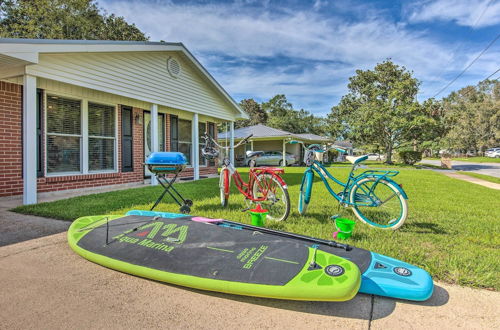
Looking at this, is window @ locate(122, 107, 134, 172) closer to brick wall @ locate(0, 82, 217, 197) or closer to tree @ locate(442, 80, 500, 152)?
brick wall @ locate(0, 82, 217, 197)

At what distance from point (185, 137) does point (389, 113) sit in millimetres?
17973

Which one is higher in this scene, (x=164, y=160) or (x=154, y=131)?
(x=154, y=131)

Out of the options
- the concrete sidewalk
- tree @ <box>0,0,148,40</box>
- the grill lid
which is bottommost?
the concrete sidewalk

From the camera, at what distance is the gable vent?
805cm

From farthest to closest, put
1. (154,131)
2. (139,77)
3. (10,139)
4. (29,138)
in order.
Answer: (154,131), (139,77), (10,139), (29,138)

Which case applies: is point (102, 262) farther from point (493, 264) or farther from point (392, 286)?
point (493, 264)

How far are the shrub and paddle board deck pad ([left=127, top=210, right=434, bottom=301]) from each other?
77.8 feet

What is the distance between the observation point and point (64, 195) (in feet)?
19.2

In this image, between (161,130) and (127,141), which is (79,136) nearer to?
A: (127,141)

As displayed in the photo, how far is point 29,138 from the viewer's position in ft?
15.2

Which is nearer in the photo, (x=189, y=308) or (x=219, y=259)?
(x=189, y=308)

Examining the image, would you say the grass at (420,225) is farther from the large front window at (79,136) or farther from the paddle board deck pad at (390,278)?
the large front window at (79,136)

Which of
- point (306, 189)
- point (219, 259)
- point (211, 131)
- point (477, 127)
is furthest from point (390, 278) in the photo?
point (477, 127)

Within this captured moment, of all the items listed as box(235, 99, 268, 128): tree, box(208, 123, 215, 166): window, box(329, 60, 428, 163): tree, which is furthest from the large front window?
box(235, 99, 268, 128): tree
